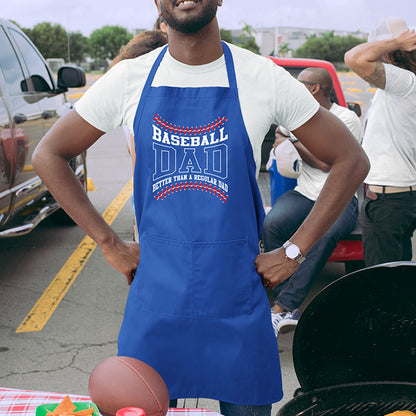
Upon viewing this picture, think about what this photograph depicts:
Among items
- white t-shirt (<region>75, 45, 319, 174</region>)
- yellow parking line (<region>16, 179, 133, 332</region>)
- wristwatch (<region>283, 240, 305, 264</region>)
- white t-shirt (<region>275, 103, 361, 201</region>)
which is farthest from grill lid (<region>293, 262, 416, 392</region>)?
yellow parking line (<region>16, 179, 133, 332</region>)

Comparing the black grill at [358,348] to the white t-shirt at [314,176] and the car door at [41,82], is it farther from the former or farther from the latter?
the car door at [41,82]

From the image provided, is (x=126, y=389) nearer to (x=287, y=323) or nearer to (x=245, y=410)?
(x=245, y=410)

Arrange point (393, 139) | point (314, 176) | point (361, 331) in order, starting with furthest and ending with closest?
point (314, 176) → point (393, 139) → point (361, 331)

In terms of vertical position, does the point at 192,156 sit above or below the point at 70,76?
above

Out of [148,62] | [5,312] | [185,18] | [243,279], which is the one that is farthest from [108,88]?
[5,312]

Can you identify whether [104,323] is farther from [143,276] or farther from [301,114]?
[301,114]

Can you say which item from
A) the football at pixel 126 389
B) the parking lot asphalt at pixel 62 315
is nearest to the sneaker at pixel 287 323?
the parking lot asphalt at pixel 62 315

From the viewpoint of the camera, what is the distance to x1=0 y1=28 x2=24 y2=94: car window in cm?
516

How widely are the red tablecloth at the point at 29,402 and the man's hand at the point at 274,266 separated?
0.47 meters

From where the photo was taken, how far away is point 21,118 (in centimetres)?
499

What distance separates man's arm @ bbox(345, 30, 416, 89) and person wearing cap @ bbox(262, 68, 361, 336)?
0.81 meters

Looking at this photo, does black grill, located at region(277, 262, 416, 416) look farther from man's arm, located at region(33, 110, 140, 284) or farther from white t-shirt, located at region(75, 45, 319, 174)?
man's arm, located at region(33, 110, 140, 284)

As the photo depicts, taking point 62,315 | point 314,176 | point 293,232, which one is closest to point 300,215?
point 293,232

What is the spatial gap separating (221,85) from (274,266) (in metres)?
0.63
